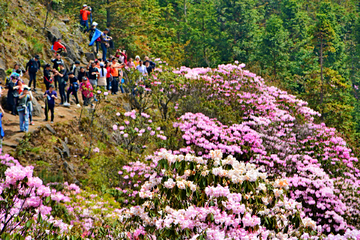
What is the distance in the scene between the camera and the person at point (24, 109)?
13008 mm

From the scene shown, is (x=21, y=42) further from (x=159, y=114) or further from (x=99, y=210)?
(x=99, y=210)

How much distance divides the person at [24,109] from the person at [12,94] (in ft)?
2.57

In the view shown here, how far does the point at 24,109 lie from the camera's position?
13031mm

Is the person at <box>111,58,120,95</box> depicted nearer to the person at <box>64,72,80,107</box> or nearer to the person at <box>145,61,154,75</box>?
the person at <box>145,61,154,75</box>

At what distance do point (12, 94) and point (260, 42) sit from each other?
33.1 metres

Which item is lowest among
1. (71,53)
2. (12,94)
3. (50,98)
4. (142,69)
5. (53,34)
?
(50,98)

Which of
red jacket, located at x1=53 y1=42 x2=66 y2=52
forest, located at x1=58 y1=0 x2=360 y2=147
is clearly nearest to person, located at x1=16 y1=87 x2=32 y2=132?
red jacket, located at x1=53 y1=42 x2=66 y2=52

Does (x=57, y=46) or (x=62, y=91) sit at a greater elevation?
(x=57, y=46)

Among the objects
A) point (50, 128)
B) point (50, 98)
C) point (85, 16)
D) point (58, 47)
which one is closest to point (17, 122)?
point (50, 128)

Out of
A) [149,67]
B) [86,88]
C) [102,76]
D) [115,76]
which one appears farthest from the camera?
[149,67]

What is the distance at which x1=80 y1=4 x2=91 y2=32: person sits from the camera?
2319cm

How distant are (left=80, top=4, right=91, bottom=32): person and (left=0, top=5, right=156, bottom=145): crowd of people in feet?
7.69

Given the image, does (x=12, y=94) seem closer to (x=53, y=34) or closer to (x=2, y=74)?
(x=2, y=74)

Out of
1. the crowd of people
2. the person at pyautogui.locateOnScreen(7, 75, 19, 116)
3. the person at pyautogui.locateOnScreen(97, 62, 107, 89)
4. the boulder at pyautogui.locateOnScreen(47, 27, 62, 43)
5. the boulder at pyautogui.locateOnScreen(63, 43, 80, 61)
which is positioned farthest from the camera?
the boulder at pyautogui.locateOnScreen(47, 27, 62, 43)
